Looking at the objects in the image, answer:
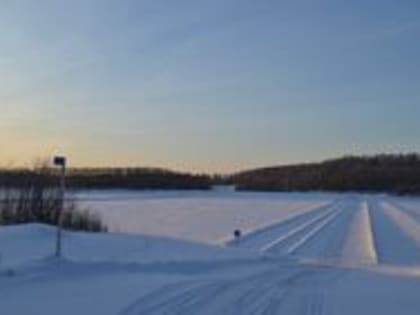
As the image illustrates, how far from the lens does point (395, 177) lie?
519ft

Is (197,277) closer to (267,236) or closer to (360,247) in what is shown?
(360,247)

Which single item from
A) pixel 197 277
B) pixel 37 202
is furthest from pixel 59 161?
pixel 37 202

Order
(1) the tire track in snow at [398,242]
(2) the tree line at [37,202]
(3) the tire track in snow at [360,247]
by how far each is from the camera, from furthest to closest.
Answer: (2) the tree line at [37,202] < (1) the tire track in snow at [398,242] < (3) the tire track in snow at [360,247]

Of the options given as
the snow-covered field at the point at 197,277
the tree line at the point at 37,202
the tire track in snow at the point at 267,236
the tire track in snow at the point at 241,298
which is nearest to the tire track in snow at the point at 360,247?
the snow-covered field at the point at 197,277

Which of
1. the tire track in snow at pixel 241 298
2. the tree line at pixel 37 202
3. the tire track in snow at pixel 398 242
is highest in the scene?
the tree line at pixel 37 202

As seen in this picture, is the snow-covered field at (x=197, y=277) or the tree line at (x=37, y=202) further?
the tree line at (x=37, y=202)

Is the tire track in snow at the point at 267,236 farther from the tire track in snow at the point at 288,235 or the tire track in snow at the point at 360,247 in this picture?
the tire track in snow at the point at 360,247

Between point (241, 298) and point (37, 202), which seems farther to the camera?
point (37, 202)

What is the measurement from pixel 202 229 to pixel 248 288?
20.8 m

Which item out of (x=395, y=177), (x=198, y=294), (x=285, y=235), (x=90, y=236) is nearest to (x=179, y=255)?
(x=90, y=236)

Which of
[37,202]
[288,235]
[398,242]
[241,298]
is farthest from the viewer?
[288,235]

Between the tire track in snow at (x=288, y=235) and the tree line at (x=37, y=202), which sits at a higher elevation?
the tree line at (x=37, y=202)

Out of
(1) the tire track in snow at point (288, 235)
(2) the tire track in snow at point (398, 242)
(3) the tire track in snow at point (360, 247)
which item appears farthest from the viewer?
(1) the tire track in snow at point (288, 235)

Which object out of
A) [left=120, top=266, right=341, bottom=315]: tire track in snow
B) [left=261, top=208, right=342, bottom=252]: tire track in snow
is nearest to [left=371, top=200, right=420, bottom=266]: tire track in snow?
[left=261, top=208, right=342, bottom=252]: tire track in snow
